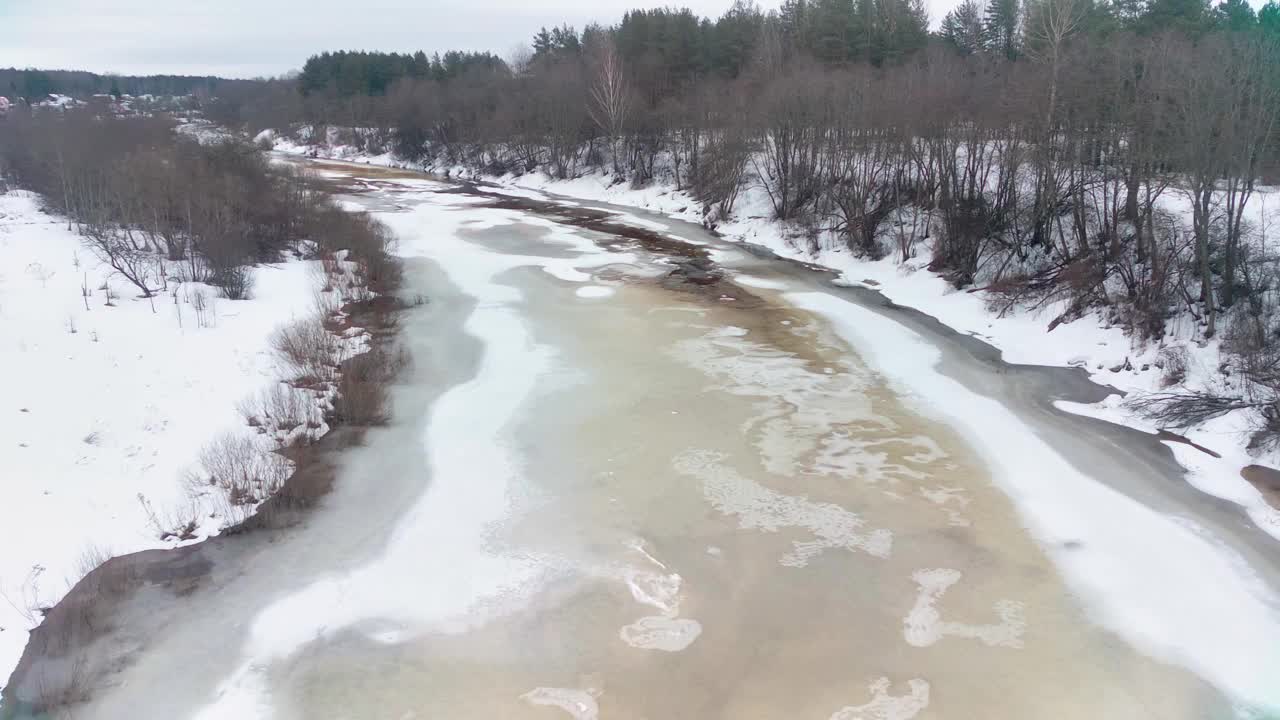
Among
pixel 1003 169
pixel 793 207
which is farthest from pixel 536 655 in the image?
pixel 793 207

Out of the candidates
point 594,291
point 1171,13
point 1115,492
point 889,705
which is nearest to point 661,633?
point 889,705

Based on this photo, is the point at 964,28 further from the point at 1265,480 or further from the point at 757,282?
the point at 1265,480

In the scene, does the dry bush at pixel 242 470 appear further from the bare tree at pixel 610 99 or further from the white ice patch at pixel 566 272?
the bare tree at pixel 610 99

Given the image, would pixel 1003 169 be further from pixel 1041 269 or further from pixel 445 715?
pixel 445 715

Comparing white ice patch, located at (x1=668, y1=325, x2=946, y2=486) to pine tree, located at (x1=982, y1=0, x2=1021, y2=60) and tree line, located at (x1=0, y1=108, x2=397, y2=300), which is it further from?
pine tree, located at (x1=982, y1=0, x2=1021, y2=60)

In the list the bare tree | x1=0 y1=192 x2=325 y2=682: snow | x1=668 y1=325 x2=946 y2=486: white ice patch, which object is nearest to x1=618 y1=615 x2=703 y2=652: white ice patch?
x1=668 y1=325 x2=946 y2=486: white ice patch
